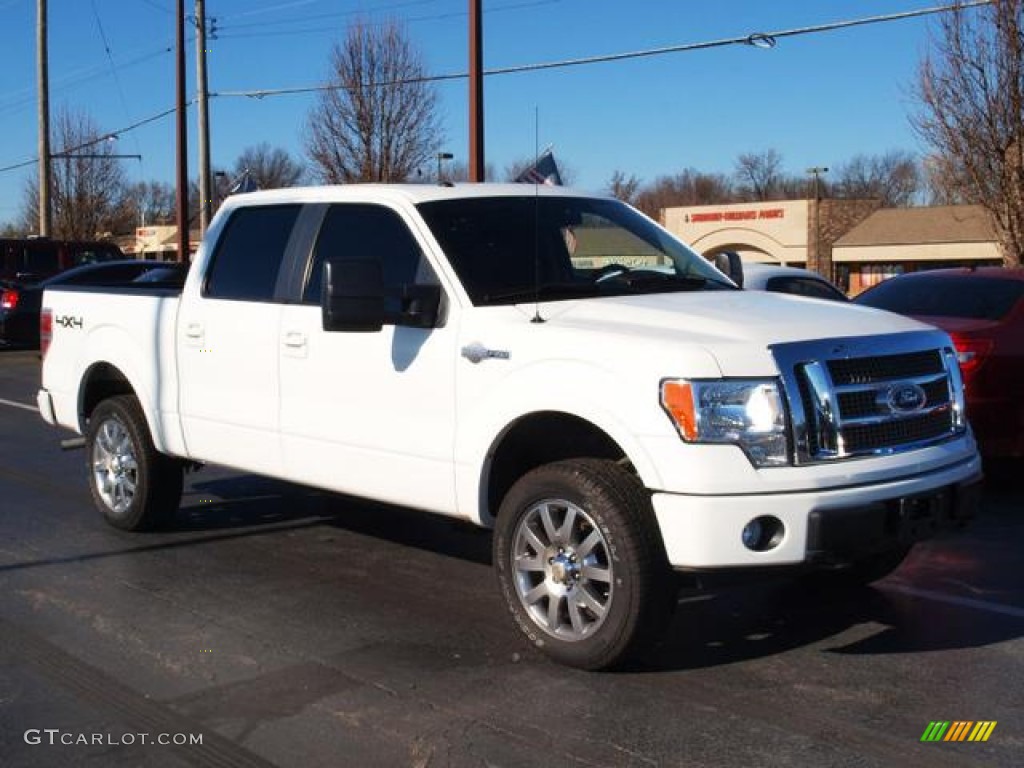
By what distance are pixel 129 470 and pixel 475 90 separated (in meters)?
10.9

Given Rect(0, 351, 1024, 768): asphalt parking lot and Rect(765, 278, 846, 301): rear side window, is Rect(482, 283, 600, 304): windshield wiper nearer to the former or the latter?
Rect(0, 351, 1024, 768): asphalt parking lot

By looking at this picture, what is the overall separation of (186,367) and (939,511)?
4.12m

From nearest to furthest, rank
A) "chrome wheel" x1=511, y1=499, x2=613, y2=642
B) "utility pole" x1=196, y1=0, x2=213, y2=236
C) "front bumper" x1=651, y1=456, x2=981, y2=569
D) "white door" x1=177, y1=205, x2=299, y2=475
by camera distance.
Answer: "front bumper" x1=651, y1=456, x2=981, y2=569 → "chrome wheel" x1=511, y1=499, x2=613, y2=642 → "white door" x1=177, y1=205, x2=299, y2=475 → "utility pole" x1=196, y1=0, x2=213, y2=236

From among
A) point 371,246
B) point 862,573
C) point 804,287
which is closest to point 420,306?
point 371,246

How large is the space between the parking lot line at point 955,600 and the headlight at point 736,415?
6.36 ft

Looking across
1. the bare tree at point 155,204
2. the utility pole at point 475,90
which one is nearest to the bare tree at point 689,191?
the bare tree at point 155,204

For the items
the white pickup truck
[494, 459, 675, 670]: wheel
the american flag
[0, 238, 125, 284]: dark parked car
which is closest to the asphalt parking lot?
[494, 459, 675, 670]: wheel

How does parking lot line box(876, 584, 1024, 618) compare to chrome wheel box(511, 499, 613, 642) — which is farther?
parking lot line box(876, 584, 1024, 618)

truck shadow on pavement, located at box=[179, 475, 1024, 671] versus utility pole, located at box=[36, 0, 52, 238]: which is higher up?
utility pole, located at box=[36, 0, 52, 238]

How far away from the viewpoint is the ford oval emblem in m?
4.70

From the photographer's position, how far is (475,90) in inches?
669

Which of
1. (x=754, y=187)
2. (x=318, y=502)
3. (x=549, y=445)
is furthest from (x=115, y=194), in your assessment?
(x=754, y=187)

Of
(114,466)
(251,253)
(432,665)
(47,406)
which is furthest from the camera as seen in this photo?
(47,406)

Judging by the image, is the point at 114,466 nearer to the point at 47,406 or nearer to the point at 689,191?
the point at 47,406
